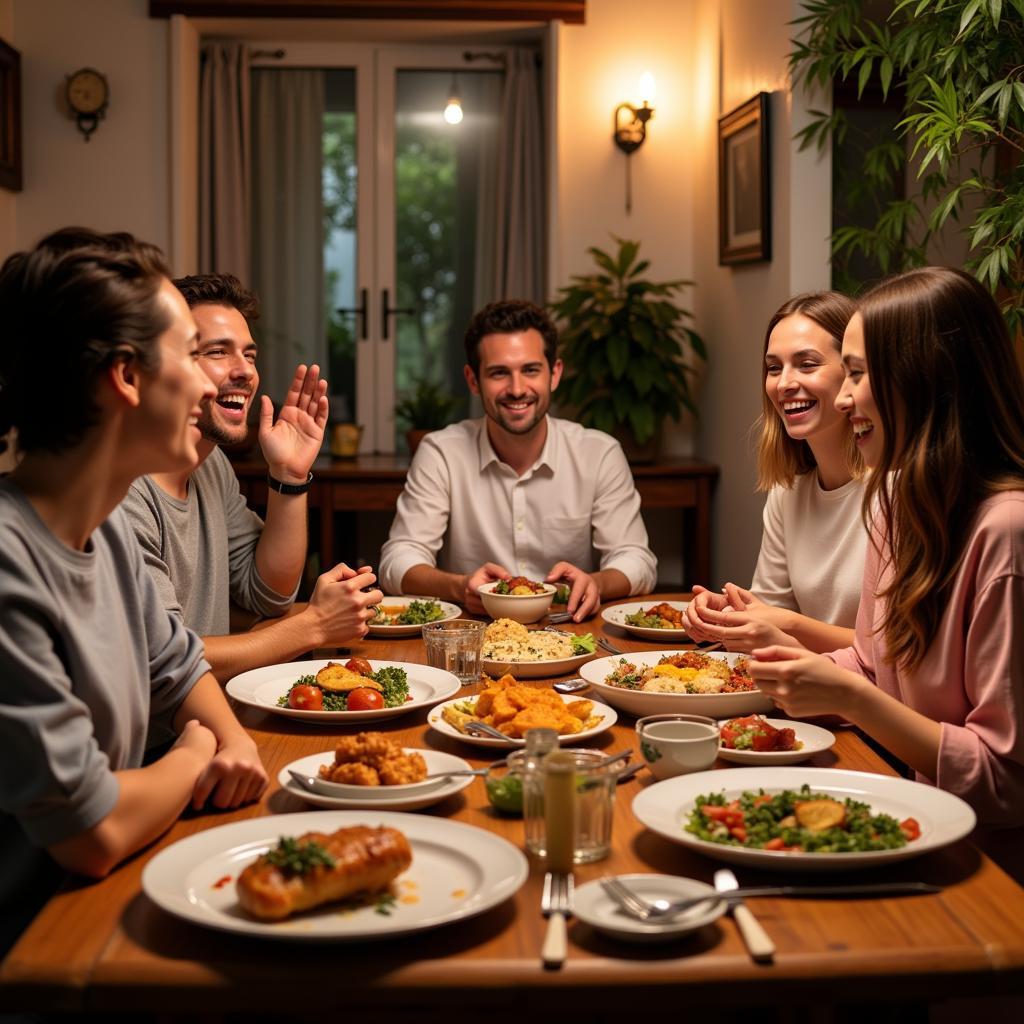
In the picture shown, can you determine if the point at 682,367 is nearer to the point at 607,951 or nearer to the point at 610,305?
the point at 610,305

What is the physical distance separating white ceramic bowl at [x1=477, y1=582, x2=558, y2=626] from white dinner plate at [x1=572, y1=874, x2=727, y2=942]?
1294mm

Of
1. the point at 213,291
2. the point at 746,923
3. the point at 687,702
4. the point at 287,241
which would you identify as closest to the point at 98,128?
the point at 287,241

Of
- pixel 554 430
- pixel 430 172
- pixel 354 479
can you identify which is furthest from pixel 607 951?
pixel 430 172

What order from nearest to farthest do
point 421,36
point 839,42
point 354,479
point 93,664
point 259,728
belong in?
point 93,664, point 259,728, point 839,42, point 354,479, point 421,36

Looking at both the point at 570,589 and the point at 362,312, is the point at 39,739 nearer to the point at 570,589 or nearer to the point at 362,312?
the point at 570,589

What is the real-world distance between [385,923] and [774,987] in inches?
13.8

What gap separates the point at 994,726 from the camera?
5.29 ft

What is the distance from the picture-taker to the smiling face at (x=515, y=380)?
3.53 metres

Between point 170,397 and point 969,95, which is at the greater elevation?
point 969,95

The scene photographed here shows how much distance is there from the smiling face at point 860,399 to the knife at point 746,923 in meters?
0.79

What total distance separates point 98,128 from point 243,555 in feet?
10.5

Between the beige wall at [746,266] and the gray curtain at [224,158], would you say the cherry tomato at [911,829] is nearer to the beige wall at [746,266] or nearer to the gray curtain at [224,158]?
the beige wall at [746,266]

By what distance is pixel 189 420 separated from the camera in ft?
4.83

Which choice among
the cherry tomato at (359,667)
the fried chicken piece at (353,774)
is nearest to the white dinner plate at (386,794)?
the fried chicken piece at (353,774)
